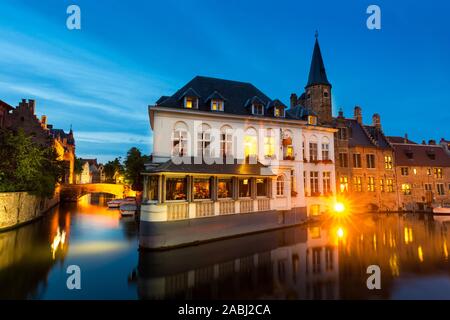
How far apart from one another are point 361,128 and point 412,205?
13.5m

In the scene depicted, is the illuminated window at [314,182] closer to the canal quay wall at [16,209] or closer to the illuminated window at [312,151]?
the illuminated window at [312,151]

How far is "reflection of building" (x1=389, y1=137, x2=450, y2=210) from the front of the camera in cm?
3531

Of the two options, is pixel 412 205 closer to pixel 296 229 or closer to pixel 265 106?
pixel 296 229

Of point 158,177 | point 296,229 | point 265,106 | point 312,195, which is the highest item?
point 265,106

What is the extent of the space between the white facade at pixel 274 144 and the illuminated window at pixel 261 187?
4.19ft

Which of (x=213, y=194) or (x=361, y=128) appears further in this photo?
(x=361, y=128)

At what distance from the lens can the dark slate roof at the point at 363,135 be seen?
33.1 meters

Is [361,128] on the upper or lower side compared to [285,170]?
upper

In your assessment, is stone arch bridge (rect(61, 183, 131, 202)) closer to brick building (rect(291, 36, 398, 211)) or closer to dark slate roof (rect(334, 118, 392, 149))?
brick building (rect(291, 36, 398, 211))

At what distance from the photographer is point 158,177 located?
50.0 feet

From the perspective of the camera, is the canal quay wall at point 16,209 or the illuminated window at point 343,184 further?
the illuminated window at point 343,184

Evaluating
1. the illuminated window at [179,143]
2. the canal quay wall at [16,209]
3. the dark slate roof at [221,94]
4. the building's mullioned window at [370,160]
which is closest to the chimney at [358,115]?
the building's mullioned window at [370,160]

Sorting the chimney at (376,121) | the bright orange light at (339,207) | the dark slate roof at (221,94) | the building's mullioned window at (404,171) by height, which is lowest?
the bright orange light at (339,207)
